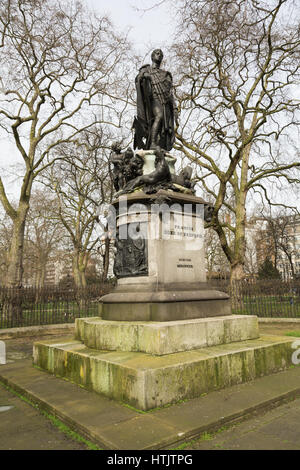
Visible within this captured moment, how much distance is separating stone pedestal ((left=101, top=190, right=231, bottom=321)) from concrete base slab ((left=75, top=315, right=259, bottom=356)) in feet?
0.97

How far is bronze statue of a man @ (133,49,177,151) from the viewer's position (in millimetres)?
7086

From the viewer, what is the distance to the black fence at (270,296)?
1460cm

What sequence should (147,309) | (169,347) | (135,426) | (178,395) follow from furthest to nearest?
1. (147,309)
2. (169,347)
3. (178,395)
4. (135,426)

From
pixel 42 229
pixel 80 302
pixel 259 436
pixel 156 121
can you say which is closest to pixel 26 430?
pixel 259 436

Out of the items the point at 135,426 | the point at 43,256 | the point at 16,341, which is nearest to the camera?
the point at 135,426

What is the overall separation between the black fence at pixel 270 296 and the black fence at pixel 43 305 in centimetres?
647

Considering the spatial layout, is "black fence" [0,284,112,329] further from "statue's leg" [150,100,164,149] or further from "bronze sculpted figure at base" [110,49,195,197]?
"statue's leg" [150,100,164,149]

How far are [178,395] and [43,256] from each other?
45.0 metres

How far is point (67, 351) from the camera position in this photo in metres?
5.16

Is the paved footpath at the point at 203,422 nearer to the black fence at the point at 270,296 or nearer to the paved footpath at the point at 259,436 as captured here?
the paved footpath at the point at 259,436

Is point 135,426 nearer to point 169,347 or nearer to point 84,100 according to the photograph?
point 169,347

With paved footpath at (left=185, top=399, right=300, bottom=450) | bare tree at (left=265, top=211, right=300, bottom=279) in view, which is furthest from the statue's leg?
bare tree at (left=265, top=211, right=300, bottom=279)

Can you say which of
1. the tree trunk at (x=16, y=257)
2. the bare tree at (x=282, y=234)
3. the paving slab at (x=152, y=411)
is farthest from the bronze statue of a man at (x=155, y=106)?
the bare tree at (x=282, y=234)
